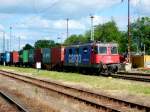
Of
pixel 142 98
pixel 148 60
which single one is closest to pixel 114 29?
pixel 148 60

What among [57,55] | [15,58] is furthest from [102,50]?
[15,58]

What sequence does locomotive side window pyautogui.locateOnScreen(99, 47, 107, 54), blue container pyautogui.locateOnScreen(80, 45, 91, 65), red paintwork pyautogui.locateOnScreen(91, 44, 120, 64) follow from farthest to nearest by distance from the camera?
1. blue container pyautogui.locateOnScreen(80, 45, 91, 65)
2. locomotive side window pyautogui.locateOnScreen(99, 47, 107, 54)
3. red paintwork pyautogui.locateOnScreen(91, 44, 120, 64)

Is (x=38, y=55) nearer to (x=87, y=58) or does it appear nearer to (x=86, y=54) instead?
(x=86, y=54)

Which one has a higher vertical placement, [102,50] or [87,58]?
[102,50]

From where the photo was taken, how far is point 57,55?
53656 millimetres

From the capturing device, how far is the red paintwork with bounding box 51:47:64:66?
2030 inches

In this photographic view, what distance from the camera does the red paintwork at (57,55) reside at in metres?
51.6

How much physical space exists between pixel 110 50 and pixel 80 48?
3154mm

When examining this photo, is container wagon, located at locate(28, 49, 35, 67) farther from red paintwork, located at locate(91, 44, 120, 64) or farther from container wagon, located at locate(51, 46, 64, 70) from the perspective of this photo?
red paintwork, located at locate(91, 44, 120, 64)


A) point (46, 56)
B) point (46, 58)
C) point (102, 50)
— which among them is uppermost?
point (102, 50)

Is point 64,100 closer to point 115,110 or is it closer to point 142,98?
point 142,98

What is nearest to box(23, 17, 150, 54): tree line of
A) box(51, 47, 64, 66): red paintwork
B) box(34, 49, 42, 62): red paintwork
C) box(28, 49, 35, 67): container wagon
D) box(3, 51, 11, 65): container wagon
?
box(3, 51, 11, 65): container wagon

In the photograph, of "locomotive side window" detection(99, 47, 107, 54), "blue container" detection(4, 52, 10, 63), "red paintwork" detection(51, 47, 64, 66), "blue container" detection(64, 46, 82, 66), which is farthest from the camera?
"blue container" detection(4, 52, 10, 63)

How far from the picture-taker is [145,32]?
Answer: 12781 centimetres
